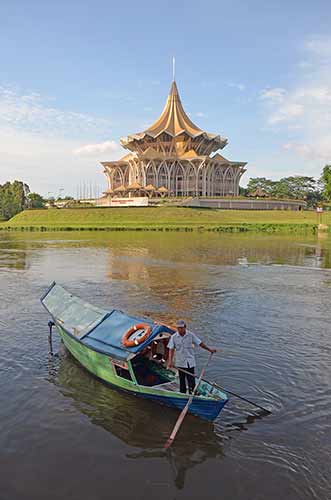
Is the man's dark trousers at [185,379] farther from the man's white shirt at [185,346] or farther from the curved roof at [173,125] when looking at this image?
the curved roof at [173,125]

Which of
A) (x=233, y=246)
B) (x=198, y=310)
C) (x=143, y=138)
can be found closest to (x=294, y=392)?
(x=198, y=310)

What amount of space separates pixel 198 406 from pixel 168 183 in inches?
4030

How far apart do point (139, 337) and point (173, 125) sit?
106300 mm

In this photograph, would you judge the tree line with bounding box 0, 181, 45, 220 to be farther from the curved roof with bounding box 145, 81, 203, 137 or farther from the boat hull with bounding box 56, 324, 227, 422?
the boat hull with bounding box 56, 324, 227, 422

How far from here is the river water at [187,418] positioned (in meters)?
7.16

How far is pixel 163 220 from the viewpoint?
2849 inches

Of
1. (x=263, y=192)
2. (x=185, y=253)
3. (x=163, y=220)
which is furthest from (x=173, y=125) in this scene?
(x=185, y=253)

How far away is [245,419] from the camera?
9.21 metres

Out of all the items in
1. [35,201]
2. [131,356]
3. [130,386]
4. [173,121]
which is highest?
[173,121]

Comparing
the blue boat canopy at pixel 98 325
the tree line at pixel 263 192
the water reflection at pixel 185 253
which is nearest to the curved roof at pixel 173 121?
the tree line at pixel 263 192

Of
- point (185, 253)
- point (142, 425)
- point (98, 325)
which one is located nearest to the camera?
point (142, 425)

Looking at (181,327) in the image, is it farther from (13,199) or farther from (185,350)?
(13,199)

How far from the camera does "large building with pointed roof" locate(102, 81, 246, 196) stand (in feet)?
349

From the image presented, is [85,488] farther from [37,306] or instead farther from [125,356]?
[37,306]
